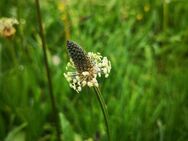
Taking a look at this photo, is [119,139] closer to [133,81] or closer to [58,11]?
[133,81]

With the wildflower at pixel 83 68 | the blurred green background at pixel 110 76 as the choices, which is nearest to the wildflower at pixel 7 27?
the blurred green background at pixel 110 76

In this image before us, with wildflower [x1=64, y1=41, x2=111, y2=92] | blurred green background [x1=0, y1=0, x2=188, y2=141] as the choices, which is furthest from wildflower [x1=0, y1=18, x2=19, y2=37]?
wildflower [x1=64, y1=41, x2=111, y2=92]

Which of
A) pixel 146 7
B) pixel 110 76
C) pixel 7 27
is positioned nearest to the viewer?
pixel 7 27

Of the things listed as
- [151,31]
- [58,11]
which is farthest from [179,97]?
[58,11]

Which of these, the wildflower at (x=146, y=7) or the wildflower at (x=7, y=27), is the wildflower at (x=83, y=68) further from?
the wildflower at (x=146, y=7)

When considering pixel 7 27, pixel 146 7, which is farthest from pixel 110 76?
pixel 146 7

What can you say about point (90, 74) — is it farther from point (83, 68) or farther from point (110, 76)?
point (110, 76)
